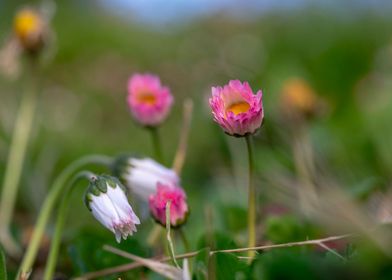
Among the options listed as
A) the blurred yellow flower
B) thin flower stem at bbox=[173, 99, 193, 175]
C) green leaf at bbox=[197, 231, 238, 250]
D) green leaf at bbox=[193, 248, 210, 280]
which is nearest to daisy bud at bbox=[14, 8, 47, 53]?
thin flower stem at bbox=[173, 99, 193, 175]

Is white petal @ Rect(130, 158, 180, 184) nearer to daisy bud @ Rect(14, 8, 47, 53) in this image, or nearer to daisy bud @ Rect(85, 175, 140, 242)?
daisy bud @ Rect(85, 175, 140, 242)

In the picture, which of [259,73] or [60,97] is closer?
[259,73]

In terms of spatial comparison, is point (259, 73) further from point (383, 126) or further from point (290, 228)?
point (290, 228)

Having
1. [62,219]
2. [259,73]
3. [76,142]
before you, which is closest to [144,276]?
[62,219]

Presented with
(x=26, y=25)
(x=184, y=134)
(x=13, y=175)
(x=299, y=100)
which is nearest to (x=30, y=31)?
(x=26, y=25)

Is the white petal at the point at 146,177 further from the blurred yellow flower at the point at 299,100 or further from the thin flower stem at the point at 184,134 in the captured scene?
the blurred yellow flower at the point at 299,100
